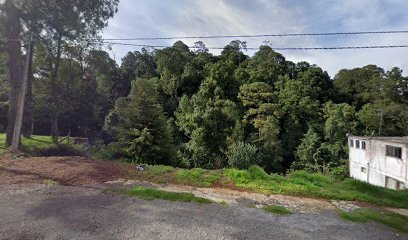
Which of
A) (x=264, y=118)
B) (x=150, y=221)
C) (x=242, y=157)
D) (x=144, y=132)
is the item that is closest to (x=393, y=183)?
(x=242, y=157)

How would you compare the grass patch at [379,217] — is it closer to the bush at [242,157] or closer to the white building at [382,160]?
the white building at [382,160]

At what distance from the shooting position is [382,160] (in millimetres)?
15586

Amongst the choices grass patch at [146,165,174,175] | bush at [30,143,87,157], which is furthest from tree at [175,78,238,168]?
grass patch at [146,165,174,175]

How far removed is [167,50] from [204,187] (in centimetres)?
3043

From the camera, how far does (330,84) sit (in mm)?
37094

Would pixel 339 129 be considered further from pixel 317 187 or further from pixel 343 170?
pixel 317 187

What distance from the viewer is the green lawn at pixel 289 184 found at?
6375 millimetres

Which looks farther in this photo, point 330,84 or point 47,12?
point 330,84

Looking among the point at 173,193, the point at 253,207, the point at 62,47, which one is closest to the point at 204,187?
the point at 173,193

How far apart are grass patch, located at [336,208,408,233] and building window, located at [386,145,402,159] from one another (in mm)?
10611

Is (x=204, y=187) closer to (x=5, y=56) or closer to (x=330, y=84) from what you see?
(x=5, y=56)

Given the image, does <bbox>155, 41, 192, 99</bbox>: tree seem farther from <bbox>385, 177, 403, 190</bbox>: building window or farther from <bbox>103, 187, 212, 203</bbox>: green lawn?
<bbox>103, 187, 212, 203</bbox>: green lawn

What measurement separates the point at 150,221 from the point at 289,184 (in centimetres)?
413

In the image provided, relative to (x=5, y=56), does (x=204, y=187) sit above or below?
below
